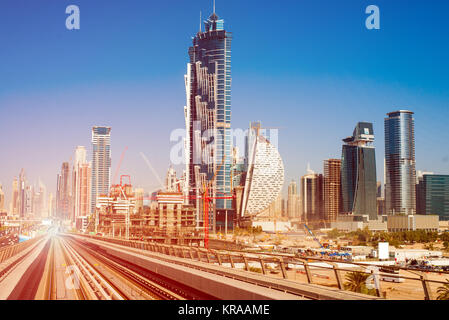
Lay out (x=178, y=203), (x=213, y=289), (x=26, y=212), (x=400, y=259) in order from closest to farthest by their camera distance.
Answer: (x=213, y=289) < (x=26, y=212) < (x=400, y=259) < (x=178, y=203)

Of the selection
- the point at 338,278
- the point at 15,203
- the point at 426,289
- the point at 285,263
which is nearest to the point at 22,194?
the point at 15,203

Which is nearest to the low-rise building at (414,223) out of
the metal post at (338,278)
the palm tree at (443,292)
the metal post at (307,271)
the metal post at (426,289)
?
the metal post at (307,271)

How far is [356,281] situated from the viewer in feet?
37.1

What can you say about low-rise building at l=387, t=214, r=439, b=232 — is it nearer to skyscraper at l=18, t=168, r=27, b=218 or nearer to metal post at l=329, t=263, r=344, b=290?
skyscraper at l=18, t=168, r=27, b=218

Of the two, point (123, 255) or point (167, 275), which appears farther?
point (123, 255)

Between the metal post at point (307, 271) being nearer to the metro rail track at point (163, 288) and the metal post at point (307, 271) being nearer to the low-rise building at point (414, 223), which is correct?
the metro rail track at point (163, 288)

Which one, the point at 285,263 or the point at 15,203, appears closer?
the point at 285,263

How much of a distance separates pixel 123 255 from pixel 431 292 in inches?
1106

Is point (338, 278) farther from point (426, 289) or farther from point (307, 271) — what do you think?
point (426, 289)

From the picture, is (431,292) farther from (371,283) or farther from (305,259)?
(305,259)

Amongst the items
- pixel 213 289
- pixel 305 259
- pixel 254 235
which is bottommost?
pixel 254 235
